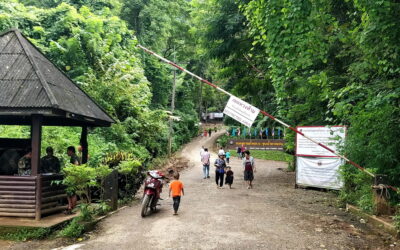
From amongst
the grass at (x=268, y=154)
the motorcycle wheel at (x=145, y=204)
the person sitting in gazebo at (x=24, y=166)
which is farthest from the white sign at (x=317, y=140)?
the grass at (x=268, y=154)

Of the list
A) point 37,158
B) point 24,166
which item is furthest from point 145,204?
point 24,166

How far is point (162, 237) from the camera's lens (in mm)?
7125

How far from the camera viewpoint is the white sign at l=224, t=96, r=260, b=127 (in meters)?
9.21

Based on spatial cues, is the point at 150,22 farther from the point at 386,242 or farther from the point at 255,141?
the point at 386,242

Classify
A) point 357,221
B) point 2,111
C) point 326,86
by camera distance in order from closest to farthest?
point 2,111, point 357,221, point 326,86

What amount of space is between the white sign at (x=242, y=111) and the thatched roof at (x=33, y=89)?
12.1ft

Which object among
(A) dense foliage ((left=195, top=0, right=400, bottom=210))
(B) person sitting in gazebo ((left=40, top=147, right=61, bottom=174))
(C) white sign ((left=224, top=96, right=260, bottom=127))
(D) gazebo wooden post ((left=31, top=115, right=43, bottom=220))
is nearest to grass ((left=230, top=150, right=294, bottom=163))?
(A) dense foliage ((left=195, top=0, right=400, bottom=210))

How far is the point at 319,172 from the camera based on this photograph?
47.5ft

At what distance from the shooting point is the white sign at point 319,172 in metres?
13.8

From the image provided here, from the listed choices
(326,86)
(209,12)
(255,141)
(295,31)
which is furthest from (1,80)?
(255,141)

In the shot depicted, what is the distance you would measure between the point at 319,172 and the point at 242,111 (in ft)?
22.1

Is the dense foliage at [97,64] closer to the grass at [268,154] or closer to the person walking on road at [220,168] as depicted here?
the person walking on road at [220,168]

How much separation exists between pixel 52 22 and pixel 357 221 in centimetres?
2066

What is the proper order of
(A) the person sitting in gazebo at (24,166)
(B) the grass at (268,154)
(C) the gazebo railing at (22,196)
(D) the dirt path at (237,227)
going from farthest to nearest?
(B) the grass at (268,154) → (A) the person sitting in gazebo at (24,166) → (C) the gazebo railing at (22,196) → (D) the dirt path at (237,227)
